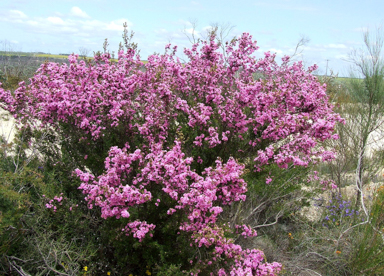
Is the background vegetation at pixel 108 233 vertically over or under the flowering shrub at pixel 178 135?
under

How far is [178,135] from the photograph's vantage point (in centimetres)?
473

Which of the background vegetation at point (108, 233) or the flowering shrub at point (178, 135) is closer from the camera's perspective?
the flowering shrub at point (178, 135)

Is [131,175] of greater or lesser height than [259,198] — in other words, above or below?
above

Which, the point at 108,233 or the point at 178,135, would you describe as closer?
the point at 108,233

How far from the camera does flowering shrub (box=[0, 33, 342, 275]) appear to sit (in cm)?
322

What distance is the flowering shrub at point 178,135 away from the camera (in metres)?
3.22

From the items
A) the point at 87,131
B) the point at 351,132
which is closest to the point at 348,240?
the point at 351,132

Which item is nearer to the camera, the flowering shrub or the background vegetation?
the flowering shrub

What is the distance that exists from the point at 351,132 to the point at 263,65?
215 cm

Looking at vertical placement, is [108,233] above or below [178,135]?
below

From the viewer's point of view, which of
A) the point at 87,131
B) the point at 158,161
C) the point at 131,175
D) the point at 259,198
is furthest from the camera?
the point at 259,198

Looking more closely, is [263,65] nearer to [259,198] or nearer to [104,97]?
[259,198]

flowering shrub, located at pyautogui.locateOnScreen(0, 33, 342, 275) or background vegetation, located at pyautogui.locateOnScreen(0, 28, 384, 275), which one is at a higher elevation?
flowering shrub, located at pyautogui.locateOnScreen(0, 33, 342, 275)

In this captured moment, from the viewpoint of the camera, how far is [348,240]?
4.52 m
